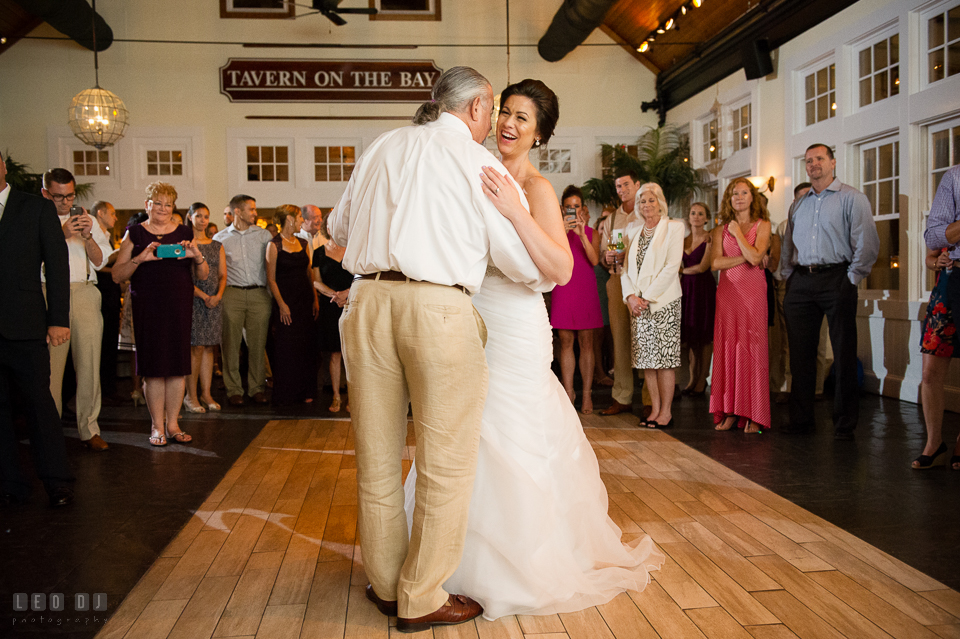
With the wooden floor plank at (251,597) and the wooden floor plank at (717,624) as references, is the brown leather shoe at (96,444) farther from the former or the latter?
the wooden floor plank at (717,624)

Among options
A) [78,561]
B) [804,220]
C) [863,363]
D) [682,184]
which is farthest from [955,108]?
[78,561]

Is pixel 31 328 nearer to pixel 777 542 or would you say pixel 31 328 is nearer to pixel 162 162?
pixel 777 542

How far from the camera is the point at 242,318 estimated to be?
642 centimetres

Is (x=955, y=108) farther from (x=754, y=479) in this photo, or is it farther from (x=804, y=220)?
(x=754, y=479)

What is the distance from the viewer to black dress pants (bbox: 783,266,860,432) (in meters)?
4.58

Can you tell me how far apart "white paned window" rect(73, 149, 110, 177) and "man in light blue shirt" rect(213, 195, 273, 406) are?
229 inches

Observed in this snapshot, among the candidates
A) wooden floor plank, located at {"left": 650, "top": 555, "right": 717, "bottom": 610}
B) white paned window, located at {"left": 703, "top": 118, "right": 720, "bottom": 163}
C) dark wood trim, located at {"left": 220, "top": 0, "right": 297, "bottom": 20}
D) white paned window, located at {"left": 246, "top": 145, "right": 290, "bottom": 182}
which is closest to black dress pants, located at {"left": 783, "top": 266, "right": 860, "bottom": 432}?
wooden floor plank, located at {"left": 650, "top": 555, "right": 717, "bottom": 610}

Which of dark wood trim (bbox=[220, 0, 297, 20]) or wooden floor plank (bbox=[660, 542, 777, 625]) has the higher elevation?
dark wood trim (bbox=[220, 0, 297, 20])

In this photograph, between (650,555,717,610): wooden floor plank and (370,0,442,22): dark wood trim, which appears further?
(370,0,442,22): dark wood trim

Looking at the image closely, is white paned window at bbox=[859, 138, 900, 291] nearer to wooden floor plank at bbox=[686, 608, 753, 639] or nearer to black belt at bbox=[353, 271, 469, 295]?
wooden floor plank at bbox=[686, 608, 753, 639]

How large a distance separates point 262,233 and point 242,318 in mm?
785

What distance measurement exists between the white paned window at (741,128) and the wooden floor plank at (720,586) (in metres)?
7.20

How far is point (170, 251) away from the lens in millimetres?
4430

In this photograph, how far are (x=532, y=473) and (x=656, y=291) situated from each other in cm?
289
